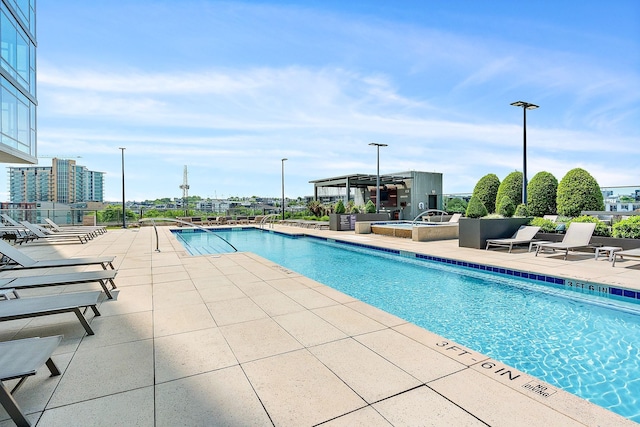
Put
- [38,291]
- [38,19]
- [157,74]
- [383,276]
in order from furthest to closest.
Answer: [38,19] → [157,74] → [383,276] → [38,291]

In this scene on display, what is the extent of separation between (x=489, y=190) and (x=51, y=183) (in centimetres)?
4259

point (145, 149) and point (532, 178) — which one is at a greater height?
point (145, 149)

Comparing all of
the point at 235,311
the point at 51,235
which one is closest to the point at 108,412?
the point at 235,311

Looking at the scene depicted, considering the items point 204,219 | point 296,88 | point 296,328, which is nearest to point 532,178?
point 296,88

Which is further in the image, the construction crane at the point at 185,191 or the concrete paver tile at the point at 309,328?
the construction crane at the point at 185,191

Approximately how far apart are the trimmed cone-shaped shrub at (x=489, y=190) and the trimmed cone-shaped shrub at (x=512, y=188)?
1.24 metres

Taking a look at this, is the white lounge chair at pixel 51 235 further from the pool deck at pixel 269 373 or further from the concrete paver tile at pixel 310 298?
the concrete paver tile at pixel 310 298

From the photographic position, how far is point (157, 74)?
1073cm

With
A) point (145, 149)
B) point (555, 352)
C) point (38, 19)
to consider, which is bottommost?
point (555, 352)

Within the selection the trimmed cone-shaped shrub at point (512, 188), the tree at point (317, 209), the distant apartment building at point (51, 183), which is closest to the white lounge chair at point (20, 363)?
the trimmed cone-shaped shrub at point (512, 188)

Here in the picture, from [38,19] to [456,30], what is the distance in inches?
599

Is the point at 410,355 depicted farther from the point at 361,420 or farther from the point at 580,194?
the point at 580,194

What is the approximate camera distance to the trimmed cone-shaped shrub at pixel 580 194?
12391 mm

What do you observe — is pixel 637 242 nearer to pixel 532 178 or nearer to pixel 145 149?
pixel 532 178
